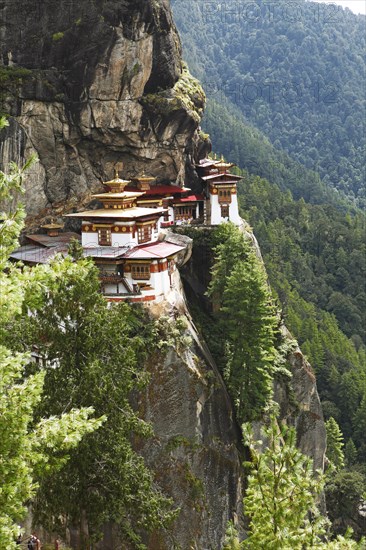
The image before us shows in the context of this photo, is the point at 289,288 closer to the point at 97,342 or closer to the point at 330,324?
the point at 330,324

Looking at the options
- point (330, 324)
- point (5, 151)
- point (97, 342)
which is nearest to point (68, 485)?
point (97, 342)

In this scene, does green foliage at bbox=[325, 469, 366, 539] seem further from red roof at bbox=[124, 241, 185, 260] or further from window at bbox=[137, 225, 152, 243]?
window at bbox=[137, 225, 152, 243]

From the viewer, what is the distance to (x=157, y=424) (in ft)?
116

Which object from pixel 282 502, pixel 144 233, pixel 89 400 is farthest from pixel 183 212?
pixel 282 502

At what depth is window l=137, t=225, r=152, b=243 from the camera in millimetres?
40344

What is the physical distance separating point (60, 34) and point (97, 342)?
27.0m

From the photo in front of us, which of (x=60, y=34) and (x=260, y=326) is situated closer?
(x=260, y=326)

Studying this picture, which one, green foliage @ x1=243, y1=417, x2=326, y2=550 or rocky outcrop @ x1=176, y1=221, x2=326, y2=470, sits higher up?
green foliage @ x1=243, y1=417, x2=326, y2=550

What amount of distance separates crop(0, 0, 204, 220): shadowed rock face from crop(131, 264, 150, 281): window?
8.97 meters

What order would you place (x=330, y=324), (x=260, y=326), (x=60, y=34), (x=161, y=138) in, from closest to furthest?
(x=260, y=326)
(x=60, y=34)
(x=161, y=138)
(x=330, y=324)

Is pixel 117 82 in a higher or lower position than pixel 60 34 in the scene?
lower

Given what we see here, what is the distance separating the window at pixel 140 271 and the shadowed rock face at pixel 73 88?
8974 mm

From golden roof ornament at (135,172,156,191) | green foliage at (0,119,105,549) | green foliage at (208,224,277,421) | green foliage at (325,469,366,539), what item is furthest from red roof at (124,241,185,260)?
green foliage at (325,469,366,539)

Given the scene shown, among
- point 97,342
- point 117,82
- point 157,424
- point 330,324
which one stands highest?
point 117,82
